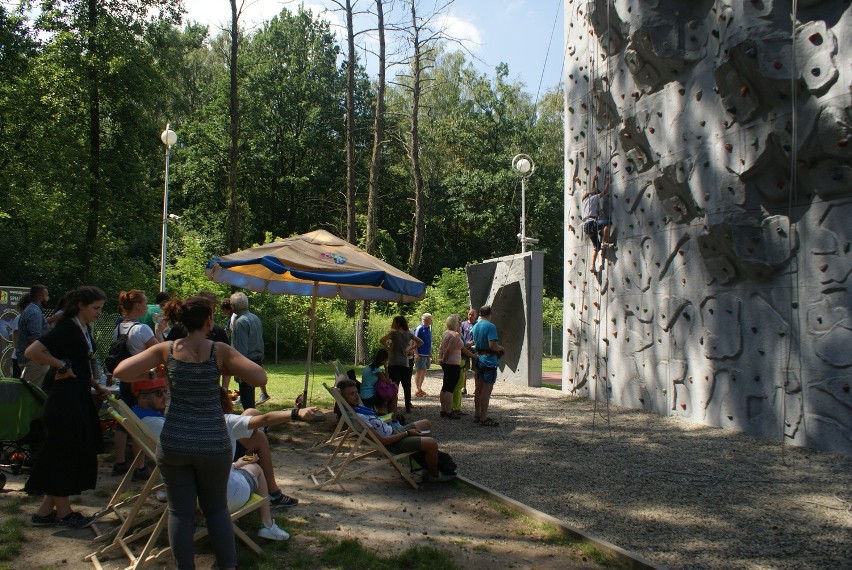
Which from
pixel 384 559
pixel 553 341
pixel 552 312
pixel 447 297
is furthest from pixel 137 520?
pixel 552 312

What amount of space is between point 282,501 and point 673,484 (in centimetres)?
352

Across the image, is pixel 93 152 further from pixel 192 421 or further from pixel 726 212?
pixel 192 421

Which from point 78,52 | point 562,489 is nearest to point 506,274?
point 562,489

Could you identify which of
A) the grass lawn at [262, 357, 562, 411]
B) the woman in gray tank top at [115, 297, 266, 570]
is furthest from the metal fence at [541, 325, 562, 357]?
the woman in gray tank top at [115, 297, 266, 570]

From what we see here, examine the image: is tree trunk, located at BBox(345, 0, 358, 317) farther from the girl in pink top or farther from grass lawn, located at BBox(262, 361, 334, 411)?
the girl in pink top

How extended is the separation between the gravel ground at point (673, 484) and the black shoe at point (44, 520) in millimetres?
3564

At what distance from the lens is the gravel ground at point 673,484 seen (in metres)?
4.93

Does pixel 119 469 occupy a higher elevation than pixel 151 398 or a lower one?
lower

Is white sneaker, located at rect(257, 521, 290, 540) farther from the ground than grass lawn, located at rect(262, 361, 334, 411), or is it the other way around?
grass lawn, located at rect(262, 361, 334, 411)

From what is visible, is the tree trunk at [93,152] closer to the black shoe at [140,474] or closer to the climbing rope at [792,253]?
the black shoe at [140,474]

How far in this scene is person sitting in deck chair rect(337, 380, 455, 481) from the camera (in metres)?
6.47

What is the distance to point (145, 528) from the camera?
15.3 feet

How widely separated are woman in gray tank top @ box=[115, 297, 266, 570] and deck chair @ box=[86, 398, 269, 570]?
23.3 inches

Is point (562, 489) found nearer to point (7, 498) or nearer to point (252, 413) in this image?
point (252, 413)
